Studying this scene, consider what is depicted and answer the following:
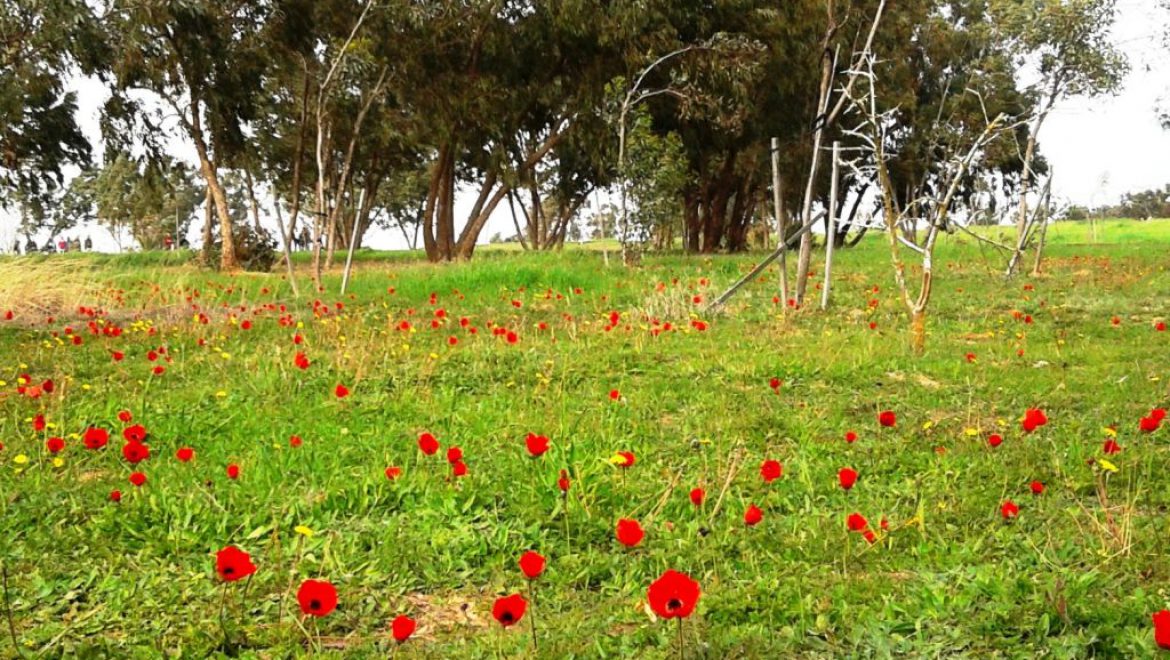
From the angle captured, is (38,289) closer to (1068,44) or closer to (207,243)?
(207,243)

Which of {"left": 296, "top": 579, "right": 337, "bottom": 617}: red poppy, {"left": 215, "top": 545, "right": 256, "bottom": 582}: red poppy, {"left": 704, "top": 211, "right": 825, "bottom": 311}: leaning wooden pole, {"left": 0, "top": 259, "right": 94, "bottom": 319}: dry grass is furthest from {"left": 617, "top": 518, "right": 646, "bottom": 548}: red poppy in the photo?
{"left": 0, "top": 259, "right": 94, "bottom": 319}: dry grass

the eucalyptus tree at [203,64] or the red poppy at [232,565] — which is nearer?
the red poppy at [232,565]

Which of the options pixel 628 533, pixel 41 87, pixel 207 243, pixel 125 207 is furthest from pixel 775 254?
pixel 125 207

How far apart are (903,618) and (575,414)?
7.73 feet

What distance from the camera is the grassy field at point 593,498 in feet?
7.66

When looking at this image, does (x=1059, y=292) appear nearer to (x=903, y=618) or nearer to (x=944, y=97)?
(x=903, y=618)

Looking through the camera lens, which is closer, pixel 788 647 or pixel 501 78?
pixel 788 647

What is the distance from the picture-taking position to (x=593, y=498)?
3189 mm

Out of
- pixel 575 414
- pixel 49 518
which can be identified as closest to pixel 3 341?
pixel 49 518

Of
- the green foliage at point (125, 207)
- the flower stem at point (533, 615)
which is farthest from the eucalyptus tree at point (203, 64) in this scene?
the green foliage at point (125, 207)

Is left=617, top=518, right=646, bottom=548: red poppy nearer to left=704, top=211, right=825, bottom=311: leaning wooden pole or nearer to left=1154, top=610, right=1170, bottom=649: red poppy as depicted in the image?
left=1154, top=610, right=1170, bottom=649: red poppy

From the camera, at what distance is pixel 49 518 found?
10.1 feet

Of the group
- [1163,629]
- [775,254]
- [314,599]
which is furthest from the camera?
[775,254]

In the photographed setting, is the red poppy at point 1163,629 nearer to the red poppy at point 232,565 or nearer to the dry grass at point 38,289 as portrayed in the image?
the red poppy at point 232,565
